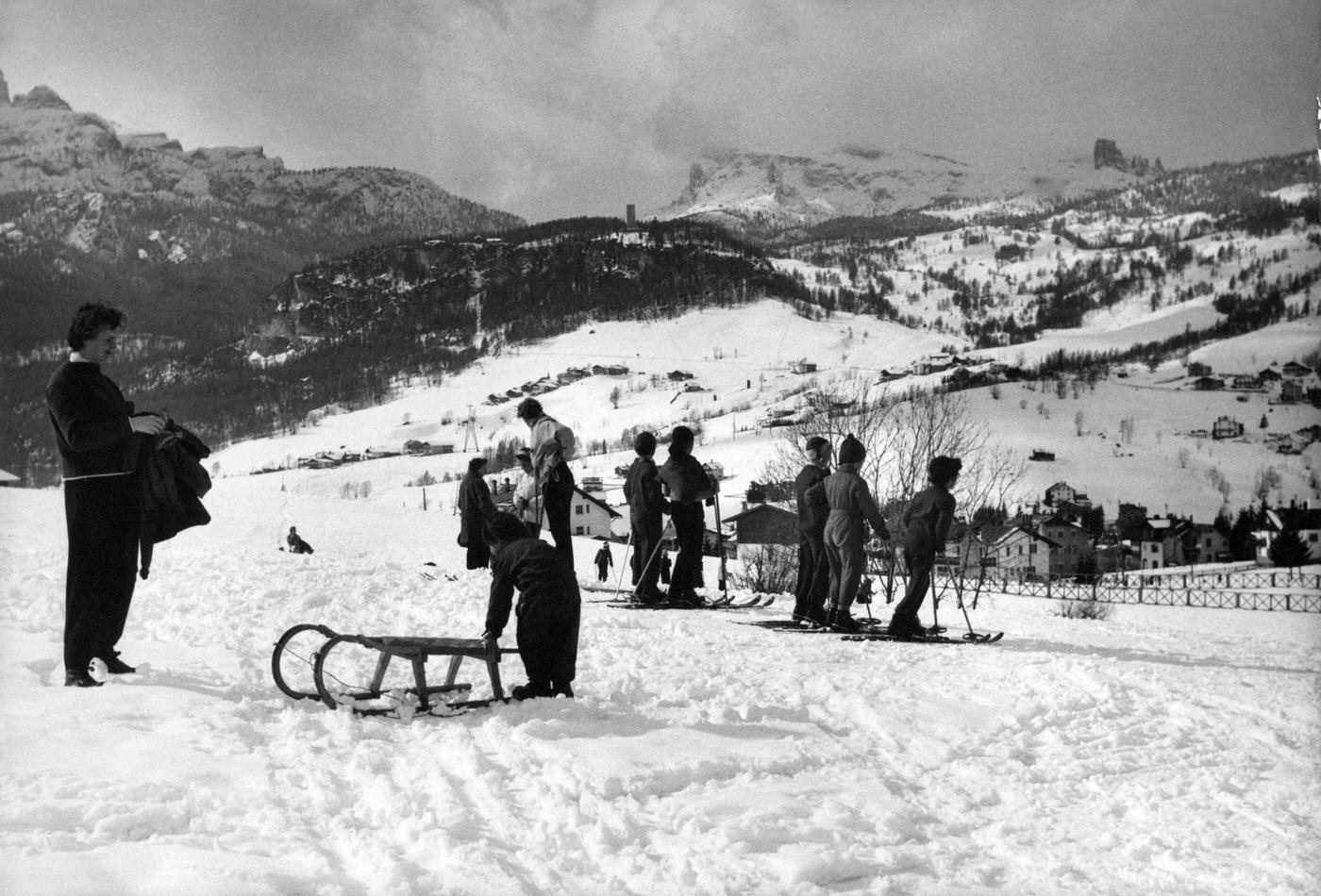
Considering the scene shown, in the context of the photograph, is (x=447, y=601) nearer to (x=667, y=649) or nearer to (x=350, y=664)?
(x=667, y=649)

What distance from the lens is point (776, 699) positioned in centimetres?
622

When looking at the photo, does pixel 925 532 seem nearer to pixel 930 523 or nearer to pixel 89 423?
Answer: pixel 930 523

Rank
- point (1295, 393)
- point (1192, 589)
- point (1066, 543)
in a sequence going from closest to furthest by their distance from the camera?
point (1192, 589)
point (1295, 393)
point (1066, 543)

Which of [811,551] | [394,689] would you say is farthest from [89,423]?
[811,551]

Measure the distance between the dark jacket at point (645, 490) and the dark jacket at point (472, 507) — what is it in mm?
1939

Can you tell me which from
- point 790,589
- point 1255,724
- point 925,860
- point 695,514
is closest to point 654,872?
point 925,860

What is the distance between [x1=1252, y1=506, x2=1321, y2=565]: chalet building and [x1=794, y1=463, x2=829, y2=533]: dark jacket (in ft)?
96.5

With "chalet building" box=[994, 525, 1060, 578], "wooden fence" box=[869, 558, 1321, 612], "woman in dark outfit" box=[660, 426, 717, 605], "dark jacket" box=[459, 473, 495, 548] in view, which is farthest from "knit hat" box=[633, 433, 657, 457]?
"chalet building" box=[994, 525, 1060, 578]

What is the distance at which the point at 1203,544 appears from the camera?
78188mm

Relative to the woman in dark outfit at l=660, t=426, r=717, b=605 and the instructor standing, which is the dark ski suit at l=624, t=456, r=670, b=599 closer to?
the woman in dark outfit at l=660, t=426, r=717, b=605

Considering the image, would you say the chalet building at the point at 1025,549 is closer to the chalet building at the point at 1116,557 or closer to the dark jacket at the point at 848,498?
the chalet building at the point at 1116,557

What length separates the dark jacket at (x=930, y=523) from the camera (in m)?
9.01

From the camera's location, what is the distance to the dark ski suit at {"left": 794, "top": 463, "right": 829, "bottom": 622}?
1009 cm

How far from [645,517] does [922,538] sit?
3262 mm
